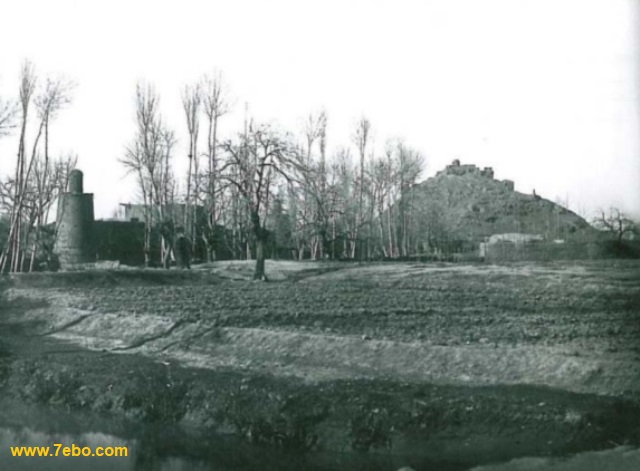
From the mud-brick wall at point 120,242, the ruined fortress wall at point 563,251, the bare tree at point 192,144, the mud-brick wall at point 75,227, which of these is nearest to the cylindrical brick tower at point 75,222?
the mud-brick wall at point 75,227

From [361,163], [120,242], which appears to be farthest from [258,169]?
[120,242]

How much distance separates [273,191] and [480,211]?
15.8 ft

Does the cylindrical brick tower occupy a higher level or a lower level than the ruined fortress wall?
higher

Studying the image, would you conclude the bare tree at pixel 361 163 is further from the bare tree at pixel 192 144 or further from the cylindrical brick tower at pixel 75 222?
the cylindrical brick tower at pixel 75 222

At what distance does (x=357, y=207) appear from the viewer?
415 inches

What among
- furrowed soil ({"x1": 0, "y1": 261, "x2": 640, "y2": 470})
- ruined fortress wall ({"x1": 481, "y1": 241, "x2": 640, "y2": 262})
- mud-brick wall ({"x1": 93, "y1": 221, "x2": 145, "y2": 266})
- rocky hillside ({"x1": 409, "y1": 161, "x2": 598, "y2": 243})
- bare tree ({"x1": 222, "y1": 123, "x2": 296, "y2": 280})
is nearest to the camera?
furrowed soil ({"x1": 0, "y1": 261, "x2": 640, "y2": 470})

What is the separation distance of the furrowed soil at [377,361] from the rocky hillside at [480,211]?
24.3 inches

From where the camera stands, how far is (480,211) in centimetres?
989

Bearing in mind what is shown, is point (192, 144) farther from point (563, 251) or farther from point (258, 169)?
point (563, 251)

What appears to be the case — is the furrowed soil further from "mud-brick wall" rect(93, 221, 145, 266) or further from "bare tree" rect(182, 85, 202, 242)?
"mud-brick wall" rect(93, 221, 145, 266)

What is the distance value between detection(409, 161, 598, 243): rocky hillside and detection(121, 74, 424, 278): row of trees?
35 cm

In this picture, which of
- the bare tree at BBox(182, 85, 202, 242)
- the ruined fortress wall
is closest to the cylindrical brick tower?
the bare tree at BBox(182, 85, 202, 242)

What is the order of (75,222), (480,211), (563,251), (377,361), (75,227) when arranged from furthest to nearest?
1. (75,227)
2. (75,222)
3. (480,211)
4. (377,361)
5. (563,251)

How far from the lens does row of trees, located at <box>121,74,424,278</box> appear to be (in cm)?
1013
